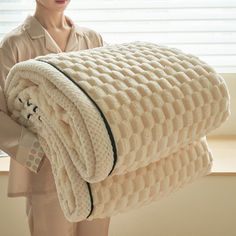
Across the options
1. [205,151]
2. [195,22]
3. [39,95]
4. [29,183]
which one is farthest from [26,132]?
[195,22]


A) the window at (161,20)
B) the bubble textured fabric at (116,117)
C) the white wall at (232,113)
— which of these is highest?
the bubble textured fabric at (116,117)

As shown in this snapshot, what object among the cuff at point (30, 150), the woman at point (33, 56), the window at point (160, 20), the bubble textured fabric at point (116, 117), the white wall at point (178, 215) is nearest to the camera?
the bubble textured fabric at point (116, 117)

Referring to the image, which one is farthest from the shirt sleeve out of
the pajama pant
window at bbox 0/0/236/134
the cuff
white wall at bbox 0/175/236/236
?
window at bbox 0/0/236/134

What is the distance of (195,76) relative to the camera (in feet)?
2.56

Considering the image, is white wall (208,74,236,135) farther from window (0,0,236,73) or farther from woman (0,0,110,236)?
woman (0,0,110,236)

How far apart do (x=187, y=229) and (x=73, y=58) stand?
1.02m

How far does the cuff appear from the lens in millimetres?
817

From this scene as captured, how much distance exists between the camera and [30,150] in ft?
2.68

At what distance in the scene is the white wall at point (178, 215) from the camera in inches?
60.8

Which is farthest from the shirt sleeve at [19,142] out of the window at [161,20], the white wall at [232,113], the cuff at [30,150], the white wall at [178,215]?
the white wall at [232,113]

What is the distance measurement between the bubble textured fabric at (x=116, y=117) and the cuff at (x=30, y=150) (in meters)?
0.02

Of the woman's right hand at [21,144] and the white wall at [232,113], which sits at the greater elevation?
the woman's right hand at [21,144]

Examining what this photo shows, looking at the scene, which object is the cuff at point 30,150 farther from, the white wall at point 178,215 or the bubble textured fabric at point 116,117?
the white wall at point 178,215

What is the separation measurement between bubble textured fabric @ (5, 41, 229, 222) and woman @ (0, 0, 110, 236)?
204 millimetres
